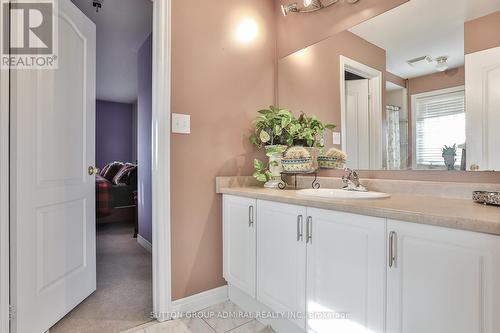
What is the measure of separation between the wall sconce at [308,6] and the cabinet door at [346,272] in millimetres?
1473

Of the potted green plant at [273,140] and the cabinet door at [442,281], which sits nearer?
the cabinet door at [442,281]

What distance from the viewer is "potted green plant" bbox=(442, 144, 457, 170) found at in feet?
4.24

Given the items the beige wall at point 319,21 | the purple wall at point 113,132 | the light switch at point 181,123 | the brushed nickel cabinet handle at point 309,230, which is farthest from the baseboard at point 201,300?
the purple wall at point 113,132

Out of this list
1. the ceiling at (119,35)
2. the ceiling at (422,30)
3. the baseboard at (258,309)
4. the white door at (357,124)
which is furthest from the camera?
the ceiling at (119,35)

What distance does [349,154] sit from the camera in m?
1.75

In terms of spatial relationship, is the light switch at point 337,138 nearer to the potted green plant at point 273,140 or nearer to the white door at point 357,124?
the white door at point 357,124

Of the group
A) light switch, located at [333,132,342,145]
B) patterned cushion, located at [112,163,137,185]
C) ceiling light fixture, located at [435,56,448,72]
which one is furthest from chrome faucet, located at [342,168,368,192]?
patterned cushion, located at [112,163,137,185]

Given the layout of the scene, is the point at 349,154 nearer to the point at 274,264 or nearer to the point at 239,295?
the point at 274,264

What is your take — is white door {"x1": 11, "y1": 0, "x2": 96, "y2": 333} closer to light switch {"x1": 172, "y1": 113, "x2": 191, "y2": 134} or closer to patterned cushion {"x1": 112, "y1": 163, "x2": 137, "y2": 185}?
light switch {"x1": 172, "y1": 113, "x2": 191, "y2": 134}

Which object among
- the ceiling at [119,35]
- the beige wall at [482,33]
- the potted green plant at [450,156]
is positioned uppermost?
the ceiling at [119,35]

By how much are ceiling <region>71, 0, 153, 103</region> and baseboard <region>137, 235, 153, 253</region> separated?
2.48 metres

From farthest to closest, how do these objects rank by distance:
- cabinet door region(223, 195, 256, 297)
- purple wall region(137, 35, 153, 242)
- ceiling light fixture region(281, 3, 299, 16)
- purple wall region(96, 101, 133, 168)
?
purple wall region(96, 101, 133, 168), purple wall region(137, 35, 153, 242), ceiling light fixture region(281, 3, 299, 16), cabinet door region(223, 195, 256, 297)

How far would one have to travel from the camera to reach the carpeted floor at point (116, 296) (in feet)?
5.19

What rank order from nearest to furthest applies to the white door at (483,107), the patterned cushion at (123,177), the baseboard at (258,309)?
the white door at (483,107)
the baseboard at (258,309)
the patterned cushion at (123,177)
